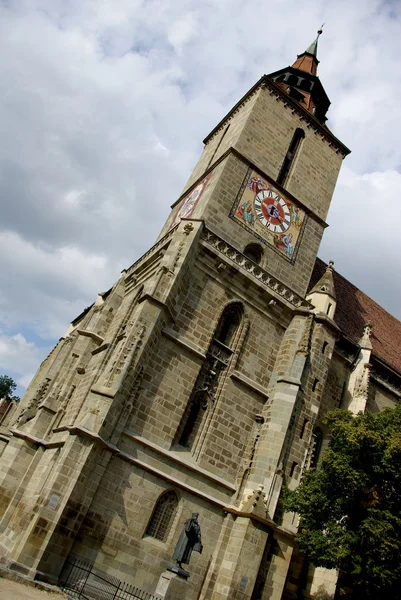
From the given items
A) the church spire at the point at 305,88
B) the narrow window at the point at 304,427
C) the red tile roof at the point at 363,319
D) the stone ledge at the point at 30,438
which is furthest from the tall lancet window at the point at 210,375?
→ the church spire at the point at 305,88

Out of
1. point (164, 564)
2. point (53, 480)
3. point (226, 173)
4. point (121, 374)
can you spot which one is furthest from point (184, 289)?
point (164, 564)

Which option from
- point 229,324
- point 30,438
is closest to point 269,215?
point 229,324

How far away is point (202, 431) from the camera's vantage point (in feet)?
46.6

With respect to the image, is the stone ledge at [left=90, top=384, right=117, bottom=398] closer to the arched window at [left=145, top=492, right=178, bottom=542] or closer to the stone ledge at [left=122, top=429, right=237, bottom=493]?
the stone ledge at [left=122, top=429, right=237, bottom=493]

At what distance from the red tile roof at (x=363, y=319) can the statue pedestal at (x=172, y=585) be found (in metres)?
12.2

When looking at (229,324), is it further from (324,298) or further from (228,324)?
(324,298)

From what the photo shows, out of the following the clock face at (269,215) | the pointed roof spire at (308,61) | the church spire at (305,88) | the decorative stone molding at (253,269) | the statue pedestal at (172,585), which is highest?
the pointed roof spire at (308,61)

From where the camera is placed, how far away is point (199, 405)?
47.7 feet

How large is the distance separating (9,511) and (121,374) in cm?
492

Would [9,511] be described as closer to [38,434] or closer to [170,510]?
[38,434]

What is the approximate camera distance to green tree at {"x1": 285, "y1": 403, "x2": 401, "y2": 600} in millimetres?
11234

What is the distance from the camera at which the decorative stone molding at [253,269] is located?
16.0m

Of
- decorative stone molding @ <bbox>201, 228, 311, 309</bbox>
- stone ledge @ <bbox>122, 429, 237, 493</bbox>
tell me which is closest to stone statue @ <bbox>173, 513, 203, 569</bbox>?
stone ledge @ <bbox>122, 429, 237, 493</bbox>

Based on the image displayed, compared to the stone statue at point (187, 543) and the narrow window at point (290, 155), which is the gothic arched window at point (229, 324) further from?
the narrow window at point (290, 155)
